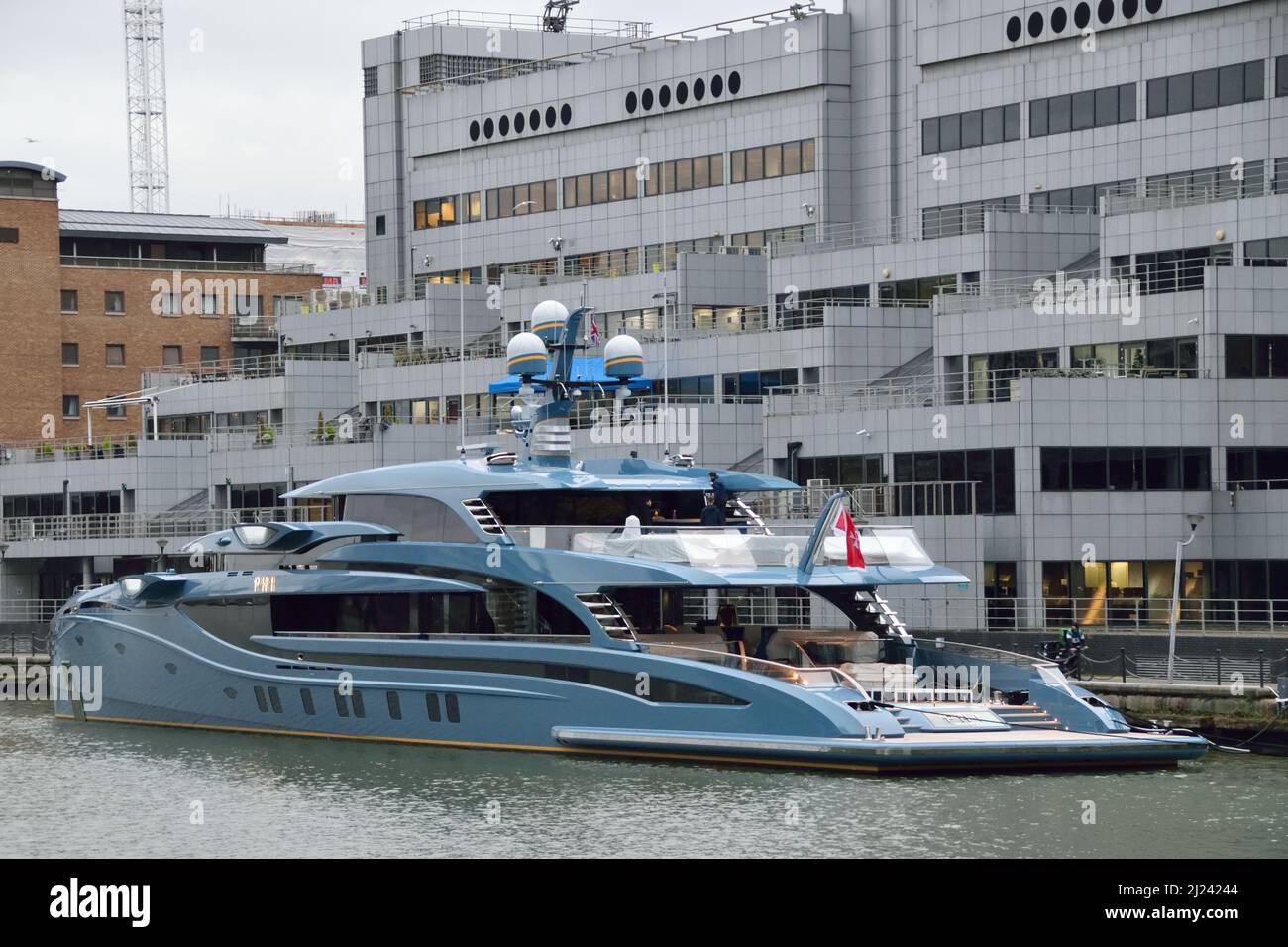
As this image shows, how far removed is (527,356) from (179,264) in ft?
176

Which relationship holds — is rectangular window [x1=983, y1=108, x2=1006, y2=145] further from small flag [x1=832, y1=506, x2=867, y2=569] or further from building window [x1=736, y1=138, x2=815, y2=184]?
small flag [x1=832, y1=506, x2=867, y2=569]

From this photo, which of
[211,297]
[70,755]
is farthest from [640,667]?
[211,297]

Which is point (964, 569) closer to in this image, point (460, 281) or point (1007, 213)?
point (1007, 213)

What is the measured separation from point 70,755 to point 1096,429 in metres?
25.4

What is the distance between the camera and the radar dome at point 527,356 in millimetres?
43250

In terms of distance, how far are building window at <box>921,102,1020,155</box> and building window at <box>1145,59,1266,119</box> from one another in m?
4.80

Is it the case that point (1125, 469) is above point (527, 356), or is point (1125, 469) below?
below

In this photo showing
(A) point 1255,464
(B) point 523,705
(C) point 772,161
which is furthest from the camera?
(C) point 772,161

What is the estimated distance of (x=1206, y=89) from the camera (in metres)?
61.6

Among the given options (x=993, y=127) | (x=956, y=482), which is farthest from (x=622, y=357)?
(x=993, y=127)

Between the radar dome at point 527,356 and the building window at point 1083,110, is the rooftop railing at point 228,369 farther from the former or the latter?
the radar dome at point 527,356

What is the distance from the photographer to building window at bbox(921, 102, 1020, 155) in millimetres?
66312

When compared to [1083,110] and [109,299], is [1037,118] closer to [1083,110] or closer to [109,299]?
[1083,110]

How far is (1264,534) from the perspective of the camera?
52.5 m
